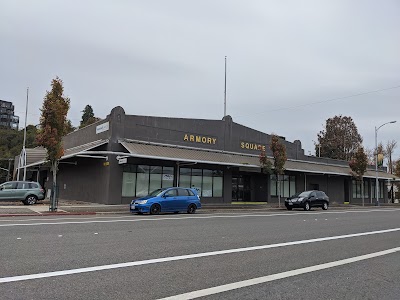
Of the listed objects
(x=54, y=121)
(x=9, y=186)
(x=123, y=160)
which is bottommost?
(x=9, y=186)

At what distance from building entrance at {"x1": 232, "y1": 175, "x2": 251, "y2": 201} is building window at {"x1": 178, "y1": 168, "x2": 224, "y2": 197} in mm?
2600

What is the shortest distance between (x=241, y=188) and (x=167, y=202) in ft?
49.9

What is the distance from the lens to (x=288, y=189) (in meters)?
36.3

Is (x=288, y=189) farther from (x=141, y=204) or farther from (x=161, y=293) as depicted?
(x=161, y=293)

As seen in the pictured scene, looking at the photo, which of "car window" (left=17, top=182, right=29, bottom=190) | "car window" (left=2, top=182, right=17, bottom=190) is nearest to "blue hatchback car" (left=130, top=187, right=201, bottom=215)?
"car window" (left=17, top=182, right=29, bottom=190)

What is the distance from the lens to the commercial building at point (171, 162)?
25234 mm

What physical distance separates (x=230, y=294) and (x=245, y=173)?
28189mm

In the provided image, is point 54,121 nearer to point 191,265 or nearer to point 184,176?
point 184,176

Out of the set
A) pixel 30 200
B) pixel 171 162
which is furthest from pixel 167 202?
pixel 30 200

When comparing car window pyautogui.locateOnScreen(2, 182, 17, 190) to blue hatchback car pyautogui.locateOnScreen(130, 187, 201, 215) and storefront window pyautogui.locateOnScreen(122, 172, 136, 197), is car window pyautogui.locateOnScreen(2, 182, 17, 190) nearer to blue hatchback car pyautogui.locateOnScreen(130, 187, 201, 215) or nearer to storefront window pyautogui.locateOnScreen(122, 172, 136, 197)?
storefront window pyautogui.locateOnScreen(122, 172, 136, 197)

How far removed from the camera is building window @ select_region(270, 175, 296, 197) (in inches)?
1361

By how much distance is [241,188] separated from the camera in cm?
3366

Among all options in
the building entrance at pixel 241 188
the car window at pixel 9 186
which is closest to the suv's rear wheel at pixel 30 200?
the car window at pixel 9 186

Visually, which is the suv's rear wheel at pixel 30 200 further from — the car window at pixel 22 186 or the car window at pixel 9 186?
the car window at pixel 9 186
